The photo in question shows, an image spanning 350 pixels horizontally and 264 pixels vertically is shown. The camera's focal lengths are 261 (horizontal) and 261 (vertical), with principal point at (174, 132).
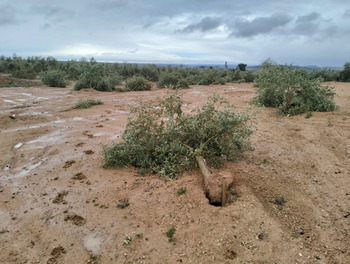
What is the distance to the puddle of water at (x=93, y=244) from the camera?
2.65 metres

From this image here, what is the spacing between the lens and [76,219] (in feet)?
10.3

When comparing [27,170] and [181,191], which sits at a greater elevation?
[181,191]

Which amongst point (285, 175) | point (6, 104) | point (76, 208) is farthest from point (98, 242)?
point (6, 104)

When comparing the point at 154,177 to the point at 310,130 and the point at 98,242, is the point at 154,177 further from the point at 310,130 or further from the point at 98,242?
the point at 310,130

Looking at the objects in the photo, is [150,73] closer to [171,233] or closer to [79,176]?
[79,176]

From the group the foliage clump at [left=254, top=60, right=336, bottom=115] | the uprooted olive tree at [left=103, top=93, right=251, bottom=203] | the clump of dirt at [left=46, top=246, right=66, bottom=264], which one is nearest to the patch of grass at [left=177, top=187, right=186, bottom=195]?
the uprooted olive tree at [left=103, top=93, right=251, bottom=203]

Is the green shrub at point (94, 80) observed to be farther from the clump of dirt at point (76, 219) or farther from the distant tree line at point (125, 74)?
the clump of dirt at point (76, 219)

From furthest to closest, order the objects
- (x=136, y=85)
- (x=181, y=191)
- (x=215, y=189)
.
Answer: (x=136, y=85)
(x=181, y=191)
(x=215, y=189)

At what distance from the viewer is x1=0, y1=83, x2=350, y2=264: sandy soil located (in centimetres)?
258

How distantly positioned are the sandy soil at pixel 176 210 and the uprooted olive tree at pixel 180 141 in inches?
8.1

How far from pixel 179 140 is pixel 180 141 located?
3cm

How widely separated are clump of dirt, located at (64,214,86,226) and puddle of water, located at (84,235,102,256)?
0.28m

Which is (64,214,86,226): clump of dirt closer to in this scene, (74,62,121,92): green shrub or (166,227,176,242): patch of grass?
(166,227,176,242): patch of grass

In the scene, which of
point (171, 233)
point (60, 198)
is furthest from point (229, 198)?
point (60, 198)
